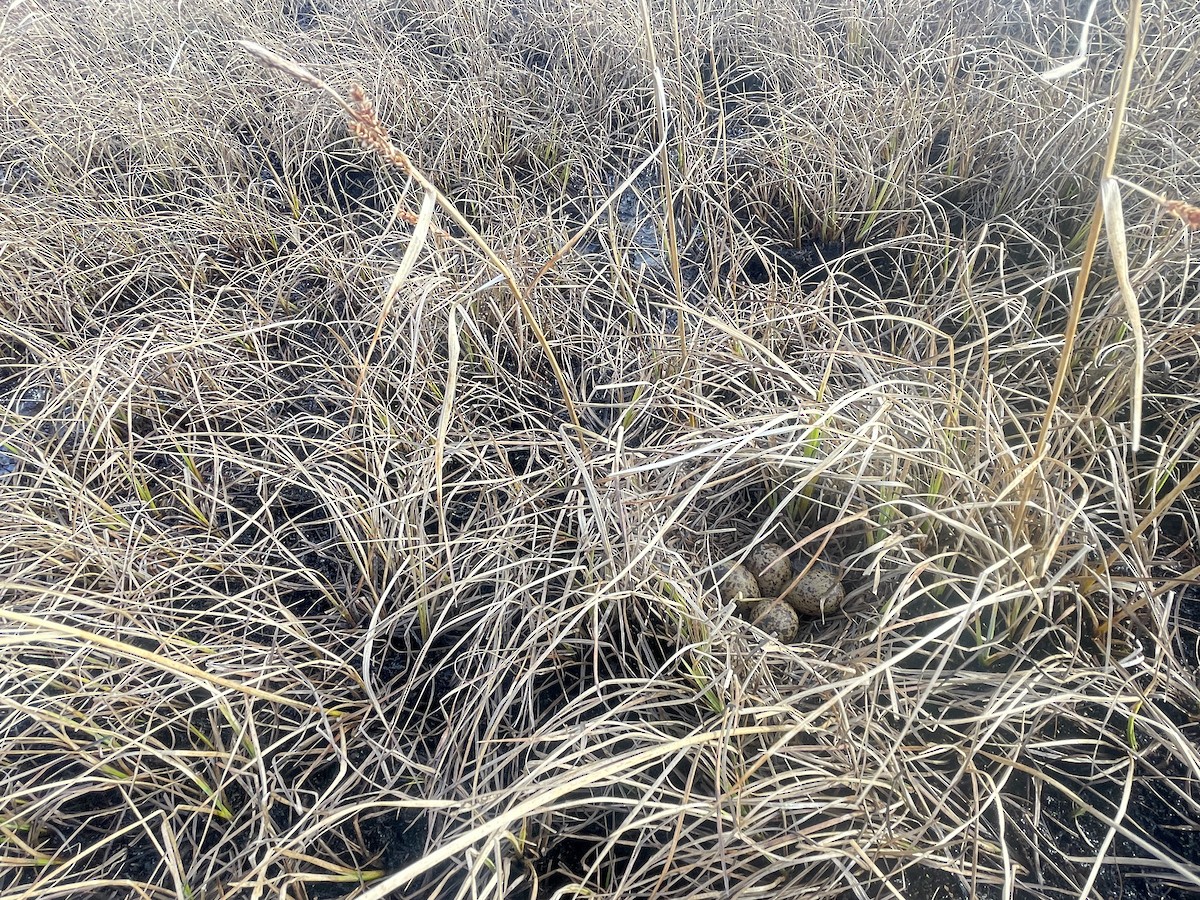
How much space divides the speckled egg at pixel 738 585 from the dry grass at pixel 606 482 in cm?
5

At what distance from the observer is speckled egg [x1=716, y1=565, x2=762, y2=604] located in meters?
1.31

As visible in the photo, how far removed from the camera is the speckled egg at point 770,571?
4.40ft

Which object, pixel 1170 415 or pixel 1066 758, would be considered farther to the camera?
pixel 1170 415

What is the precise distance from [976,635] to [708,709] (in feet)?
1.58

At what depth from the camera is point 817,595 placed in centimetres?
131

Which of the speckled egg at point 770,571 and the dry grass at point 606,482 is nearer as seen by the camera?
the dry grass at point 606,482

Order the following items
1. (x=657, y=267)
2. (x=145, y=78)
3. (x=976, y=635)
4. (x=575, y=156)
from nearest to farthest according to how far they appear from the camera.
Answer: (x=976, y=635) < (x=657, y=267) < (x=575, y=156) < (x=145, y=78)

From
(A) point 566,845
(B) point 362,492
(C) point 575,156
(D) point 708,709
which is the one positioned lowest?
(A) point 566,845

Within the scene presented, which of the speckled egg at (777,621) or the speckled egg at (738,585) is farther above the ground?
the speckled egg at (738,585)

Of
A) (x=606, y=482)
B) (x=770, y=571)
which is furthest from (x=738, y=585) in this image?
(x=606, y=482)

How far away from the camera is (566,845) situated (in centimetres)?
115

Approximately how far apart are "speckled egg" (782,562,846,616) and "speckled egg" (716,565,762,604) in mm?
63

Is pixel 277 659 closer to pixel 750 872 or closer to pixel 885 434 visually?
pixel 750 872

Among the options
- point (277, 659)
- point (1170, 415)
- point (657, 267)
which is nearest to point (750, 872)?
point (277, 659)
